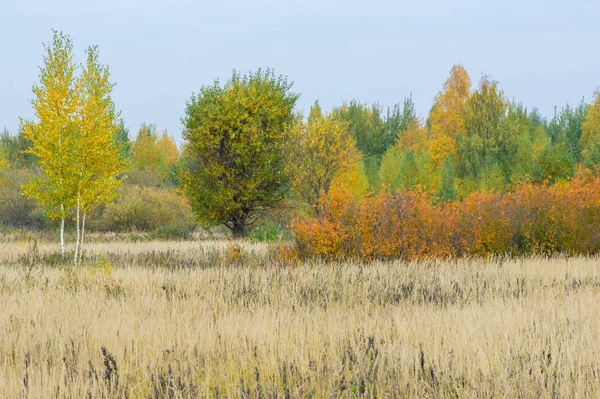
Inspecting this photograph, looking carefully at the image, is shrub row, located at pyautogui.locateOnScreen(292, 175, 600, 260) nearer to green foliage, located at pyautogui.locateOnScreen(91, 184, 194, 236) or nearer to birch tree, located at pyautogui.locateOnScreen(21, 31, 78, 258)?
birch tree, located at pyautogui.locateOnScreen(21, 31, 78, 258)

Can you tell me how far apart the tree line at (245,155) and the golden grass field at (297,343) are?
6.67 m

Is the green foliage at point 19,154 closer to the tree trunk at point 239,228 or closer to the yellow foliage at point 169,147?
the yellow foliage at point 169,147

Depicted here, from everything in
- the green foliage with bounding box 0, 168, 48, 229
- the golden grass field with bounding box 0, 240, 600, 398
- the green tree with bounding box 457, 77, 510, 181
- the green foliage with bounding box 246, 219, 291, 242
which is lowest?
the golden grass field with bounding box 0, 240, 600, 398

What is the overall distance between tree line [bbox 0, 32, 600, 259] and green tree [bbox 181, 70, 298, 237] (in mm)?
53

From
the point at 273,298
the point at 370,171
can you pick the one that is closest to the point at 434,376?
the point at 273,298

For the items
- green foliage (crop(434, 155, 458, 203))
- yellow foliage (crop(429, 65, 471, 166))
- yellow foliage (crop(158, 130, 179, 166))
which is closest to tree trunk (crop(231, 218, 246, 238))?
green foliage (crop(434, 155, 458, 203))

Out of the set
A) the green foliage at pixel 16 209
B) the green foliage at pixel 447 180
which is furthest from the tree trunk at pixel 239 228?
the green foliage at pixel 16 209

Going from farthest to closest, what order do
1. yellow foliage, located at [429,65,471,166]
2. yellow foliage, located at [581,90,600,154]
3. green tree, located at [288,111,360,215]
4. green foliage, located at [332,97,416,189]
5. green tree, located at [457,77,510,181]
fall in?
green foliage, located at [332,97,416,189]
yellow foliage, located at [581,90,600,154]
yellow foliage, located at [429,65,471,166]
green tree, located at [457,77,510,181]
green tree, located at [288,111,360,215]

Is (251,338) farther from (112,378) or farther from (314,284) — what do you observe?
(314,284)

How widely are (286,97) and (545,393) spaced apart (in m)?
24.0

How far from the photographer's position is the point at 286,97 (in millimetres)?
27047

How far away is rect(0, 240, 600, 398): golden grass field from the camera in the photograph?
4156mm

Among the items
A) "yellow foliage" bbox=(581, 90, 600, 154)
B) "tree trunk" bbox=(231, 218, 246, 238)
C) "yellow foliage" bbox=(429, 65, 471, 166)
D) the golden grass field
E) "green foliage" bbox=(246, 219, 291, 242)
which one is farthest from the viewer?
"yellow foliage" bbox=(581, 90, 600, 154)

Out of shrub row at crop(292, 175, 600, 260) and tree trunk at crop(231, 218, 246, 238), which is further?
tree trunk at crop(231, 218, 246, 238)
